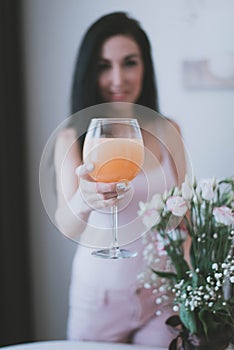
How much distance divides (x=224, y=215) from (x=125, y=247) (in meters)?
0.39

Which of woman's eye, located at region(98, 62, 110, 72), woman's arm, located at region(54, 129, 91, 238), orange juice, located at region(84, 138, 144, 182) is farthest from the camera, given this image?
woman's eye, located at region(98, 62, 110, 72)

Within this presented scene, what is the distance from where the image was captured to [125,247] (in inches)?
62.8

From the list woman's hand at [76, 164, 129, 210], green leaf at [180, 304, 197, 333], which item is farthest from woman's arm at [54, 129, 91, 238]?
green leaf at [180, 304, 197, 333]

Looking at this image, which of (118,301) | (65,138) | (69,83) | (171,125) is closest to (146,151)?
(171,125)

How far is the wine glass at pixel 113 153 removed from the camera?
101cm

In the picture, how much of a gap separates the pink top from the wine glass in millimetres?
232

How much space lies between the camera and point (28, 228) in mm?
1755

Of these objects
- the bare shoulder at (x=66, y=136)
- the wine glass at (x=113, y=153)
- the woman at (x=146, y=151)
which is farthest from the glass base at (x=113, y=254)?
the bare shoulder at (x=66, y=136)

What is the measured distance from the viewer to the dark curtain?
1.67 meters

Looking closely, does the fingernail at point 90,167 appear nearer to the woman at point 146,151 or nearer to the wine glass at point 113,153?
the wine glass at point 113,153

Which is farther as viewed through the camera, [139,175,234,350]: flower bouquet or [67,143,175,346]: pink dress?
[67,143,175,346]: pink dress

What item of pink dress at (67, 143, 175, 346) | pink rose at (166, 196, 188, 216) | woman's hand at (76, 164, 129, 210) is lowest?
pink dress at (67, 143, 175, 346)

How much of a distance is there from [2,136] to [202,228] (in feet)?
2.24

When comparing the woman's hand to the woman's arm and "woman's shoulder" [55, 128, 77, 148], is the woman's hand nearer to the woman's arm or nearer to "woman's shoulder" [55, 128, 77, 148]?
the woman's arm
